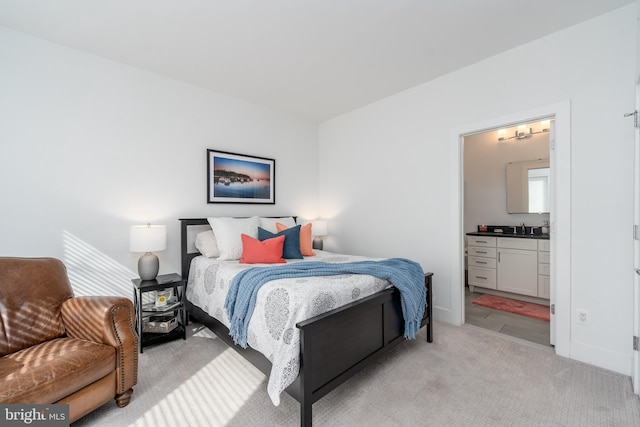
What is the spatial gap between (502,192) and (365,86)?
281 cm

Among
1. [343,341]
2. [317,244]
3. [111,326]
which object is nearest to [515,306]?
[317,244]

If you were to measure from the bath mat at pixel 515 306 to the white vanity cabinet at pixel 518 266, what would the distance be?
A: 144mm

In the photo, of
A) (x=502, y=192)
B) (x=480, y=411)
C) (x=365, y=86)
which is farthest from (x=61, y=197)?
(x=502, y=192)

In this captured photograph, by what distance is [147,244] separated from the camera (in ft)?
8.73

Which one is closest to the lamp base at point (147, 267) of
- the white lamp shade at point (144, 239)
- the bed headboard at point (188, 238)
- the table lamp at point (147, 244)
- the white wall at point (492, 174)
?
the table lamp at point (147, 244)

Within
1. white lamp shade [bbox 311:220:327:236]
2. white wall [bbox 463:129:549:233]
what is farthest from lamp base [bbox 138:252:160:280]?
white wall [bbox 463:129:549:233]

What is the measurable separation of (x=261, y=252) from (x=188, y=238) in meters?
1.06

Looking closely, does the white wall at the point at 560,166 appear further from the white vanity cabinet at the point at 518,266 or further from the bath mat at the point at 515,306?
the white vanity cabinet at the point at 518,266

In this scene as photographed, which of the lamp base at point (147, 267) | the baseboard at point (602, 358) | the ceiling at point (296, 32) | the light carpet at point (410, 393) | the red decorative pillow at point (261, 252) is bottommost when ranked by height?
the light carpet at point (410, 393)

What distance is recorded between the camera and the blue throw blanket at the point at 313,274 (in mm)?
2006

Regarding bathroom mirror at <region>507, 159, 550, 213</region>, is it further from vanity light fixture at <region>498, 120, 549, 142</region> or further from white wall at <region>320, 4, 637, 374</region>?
white wall at <region>320, 4, 637, 374</region>

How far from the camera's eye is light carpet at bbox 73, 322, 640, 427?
1668mm

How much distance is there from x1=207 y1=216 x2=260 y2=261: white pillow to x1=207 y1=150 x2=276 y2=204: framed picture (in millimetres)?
486

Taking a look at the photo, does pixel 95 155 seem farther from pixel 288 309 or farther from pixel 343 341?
pixel 343 341
